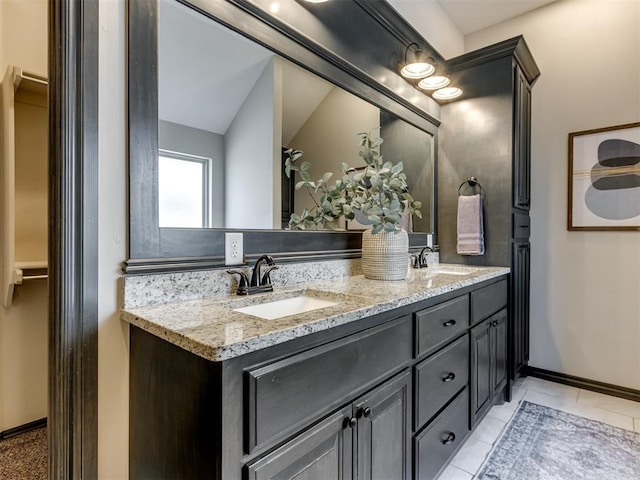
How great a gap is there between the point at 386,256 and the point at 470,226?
107 centimetres

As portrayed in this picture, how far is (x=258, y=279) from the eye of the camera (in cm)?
131

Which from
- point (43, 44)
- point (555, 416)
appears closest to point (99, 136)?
point (43, 44)

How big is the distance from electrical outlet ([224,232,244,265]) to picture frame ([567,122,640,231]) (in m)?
2.54

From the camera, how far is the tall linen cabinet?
7.72ft

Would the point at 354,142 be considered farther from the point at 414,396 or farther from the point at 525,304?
the point at 525,304

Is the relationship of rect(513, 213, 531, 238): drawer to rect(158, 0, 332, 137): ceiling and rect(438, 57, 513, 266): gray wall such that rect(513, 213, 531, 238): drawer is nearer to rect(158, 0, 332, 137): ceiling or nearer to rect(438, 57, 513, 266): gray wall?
rect(438, 57, 513, 266): gray wall

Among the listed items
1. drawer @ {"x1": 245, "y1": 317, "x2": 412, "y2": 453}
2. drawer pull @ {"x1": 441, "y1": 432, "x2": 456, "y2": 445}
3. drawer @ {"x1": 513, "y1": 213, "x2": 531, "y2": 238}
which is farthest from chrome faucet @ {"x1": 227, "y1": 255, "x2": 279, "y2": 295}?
drawer @ {"x1": 513, "y1": 213, "x2": 531, "y2": 238}

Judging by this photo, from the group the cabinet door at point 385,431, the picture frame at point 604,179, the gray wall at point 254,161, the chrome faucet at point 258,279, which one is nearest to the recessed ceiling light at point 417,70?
the gray wall at point 254,161

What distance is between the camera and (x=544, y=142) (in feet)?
Result: 8.83

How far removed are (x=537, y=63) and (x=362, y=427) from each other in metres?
3.08

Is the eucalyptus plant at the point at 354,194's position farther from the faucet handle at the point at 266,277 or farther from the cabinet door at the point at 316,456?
the cabinet door at the point at 316,456

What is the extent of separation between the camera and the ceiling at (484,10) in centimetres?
266

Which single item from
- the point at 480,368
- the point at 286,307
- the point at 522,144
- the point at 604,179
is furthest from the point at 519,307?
the point at 286,307

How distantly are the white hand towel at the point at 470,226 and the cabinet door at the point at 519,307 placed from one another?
247 mm
